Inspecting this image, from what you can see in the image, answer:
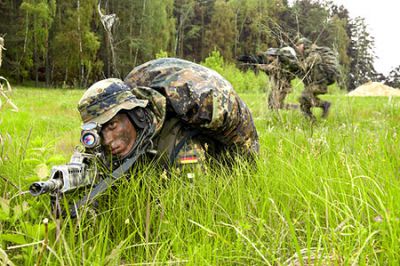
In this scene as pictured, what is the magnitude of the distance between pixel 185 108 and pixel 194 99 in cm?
7

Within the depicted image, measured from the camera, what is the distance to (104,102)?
228 cm

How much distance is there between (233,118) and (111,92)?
0.80 metres

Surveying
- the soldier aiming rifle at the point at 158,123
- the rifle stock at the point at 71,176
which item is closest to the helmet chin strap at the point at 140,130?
the soldier aiming rifle at the point at 158,123

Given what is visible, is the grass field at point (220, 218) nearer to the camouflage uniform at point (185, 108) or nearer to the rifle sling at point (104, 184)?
the rifle sling at point (104, 184)

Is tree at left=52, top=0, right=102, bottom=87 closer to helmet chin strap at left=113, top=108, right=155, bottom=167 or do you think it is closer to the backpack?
the backpack

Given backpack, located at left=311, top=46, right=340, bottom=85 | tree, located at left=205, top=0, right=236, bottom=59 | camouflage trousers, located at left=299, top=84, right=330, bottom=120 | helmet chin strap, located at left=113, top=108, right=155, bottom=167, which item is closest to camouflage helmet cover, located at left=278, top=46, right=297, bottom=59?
camouflage trousers, located at left=299, top=84, right=330, bottom=120

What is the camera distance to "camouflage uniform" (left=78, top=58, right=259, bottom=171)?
2516 millimetres

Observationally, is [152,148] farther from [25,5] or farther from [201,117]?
[25,5]

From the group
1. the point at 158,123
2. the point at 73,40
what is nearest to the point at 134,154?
the point at 158,123

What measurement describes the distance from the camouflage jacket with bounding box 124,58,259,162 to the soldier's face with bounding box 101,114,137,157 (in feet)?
0.64

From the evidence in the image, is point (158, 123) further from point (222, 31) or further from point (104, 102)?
point (222, 31)

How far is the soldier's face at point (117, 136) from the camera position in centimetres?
229

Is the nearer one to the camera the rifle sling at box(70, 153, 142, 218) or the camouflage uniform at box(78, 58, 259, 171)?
the rifle sling at box(70, 153, 142, 218)

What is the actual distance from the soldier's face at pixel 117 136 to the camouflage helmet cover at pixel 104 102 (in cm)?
5
